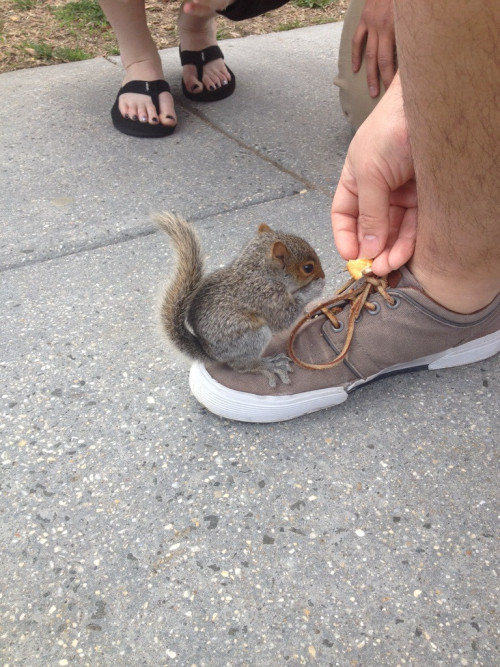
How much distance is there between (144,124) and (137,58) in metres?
0.35

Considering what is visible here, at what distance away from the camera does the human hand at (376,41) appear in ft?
7.25

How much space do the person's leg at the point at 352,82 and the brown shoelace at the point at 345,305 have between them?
1.13m

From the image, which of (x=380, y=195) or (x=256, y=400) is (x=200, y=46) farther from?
(x=256, y=400)

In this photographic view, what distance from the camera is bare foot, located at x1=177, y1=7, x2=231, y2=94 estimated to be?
10.3 feet

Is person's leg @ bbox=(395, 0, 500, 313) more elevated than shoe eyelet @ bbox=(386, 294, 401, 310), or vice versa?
person's leg @ bbox=(395, 0, 500, 313)

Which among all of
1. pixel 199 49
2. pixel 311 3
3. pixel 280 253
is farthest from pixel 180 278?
pixel 311 3

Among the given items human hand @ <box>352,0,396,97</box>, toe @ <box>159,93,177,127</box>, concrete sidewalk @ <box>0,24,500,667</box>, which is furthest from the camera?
toe @ <box>159,93,177,127</box>

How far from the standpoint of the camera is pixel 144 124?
283 centimetres

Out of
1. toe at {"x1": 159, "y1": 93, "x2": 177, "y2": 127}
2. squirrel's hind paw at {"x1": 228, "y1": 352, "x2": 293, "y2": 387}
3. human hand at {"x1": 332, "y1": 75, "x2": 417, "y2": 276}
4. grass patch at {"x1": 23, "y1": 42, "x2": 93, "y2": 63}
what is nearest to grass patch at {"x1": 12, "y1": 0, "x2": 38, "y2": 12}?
grass patch at {"x1": 23, "y1": 42, "x2": 93, "y2": 63}

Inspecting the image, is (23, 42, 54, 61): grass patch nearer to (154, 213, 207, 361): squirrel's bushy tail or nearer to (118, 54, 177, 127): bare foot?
(118, 54, 177, 127): bare foot

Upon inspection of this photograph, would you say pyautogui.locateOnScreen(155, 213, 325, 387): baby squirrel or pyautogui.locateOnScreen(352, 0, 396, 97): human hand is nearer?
pyautogui.locateOnScreen(155, 213, 325, 387): baby squirrel

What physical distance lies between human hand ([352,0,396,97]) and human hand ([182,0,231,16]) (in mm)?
628

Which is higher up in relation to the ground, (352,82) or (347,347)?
(352,82)

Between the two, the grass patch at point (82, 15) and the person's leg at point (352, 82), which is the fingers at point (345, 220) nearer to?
the person's leg at point (352, 82)
